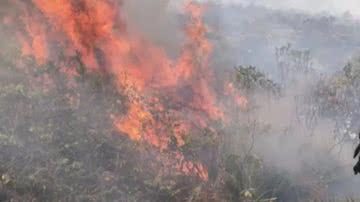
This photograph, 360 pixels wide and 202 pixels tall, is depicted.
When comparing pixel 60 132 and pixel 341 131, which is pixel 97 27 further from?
pixel 341 131

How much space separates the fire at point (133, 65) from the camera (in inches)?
596

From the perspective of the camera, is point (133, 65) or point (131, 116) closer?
point (131, 116)

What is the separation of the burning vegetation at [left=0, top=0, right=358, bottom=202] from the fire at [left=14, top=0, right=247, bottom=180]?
0.12ft

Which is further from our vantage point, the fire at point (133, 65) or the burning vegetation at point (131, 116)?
the fire at point (133, 65)

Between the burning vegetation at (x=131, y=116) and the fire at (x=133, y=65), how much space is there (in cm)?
4

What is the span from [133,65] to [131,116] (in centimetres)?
226

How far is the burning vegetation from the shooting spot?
44.3ft

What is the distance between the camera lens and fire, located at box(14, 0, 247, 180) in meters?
Result: 15.1

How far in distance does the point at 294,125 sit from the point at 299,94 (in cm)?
182

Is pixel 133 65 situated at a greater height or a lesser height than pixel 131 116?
greater

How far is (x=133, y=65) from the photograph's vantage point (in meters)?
16.7

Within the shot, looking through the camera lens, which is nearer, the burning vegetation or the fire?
the burning vegetation

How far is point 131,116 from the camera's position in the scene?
15188 mm

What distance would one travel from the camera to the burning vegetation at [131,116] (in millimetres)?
13500
